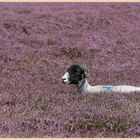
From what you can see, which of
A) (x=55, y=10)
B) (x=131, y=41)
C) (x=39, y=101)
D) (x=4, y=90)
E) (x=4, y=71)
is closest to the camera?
(x=39, y=101)

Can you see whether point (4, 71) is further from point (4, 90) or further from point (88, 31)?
point (88, 31)

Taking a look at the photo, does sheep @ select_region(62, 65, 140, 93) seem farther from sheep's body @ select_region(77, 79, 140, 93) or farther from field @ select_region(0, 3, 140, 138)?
field @ select_region(0, 3, 140, 138)

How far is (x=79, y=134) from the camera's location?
7.66 m

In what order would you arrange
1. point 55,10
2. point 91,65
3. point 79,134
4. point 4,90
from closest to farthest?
1. point 79,134
2. point 4,90
3. point 91,65
4. point 55,10

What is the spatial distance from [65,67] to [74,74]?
5306mm

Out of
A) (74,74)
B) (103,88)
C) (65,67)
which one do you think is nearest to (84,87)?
(74,74)

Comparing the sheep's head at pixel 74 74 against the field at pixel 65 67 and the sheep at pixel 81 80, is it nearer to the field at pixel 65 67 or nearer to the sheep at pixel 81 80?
the sheep at pixel 81 80

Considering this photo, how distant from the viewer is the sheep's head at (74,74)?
12.7 metres

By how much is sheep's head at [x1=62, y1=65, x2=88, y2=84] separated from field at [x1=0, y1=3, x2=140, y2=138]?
26cm

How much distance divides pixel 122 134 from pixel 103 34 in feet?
65.2

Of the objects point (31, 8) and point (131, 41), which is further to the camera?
point (31, 8)

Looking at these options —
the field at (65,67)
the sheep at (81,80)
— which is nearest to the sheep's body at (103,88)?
the sheep at (81,80)

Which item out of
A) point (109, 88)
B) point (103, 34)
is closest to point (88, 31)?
point (103, 34)

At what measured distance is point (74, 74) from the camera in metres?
12.8
